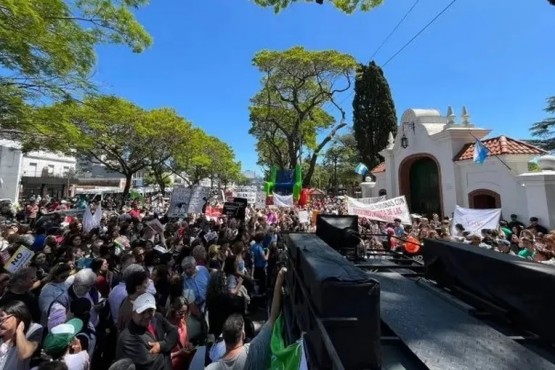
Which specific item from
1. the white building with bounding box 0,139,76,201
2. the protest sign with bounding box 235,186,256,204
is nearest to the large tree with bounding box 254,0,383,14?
the protest sign with bounding box 235,186,256,204

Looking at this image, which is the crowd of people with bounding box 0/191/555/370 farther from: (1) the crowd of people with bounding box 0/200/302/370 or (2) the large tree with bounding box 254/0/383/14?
(2) the large tree with bounding box 254/0/383/14

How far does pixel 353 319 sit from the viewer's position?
1.82 m

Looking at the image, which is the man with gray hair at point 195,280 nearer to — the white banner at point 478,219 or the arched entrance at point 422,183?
the white banner at point 478,219

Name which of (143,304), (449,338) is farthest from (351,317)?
(143,304)

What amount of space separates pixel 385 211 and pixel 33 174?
43635mm

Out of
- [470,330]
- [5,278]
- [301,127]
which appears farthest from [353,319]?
[301,127]

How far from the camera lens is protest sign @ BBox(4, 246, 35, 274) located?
4777 mm

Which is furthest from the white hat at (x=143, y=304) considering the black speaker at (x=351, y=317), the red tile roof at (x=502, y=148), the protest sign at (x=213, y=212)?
the red tile roof at (x=502, y=148)

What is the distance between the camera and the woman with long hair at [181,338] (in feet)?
11.3

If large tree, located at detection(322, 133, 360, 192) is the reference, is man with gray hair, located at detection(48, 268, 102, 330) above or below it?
below

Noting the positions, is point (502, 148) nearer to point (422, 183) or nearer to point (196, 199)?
point (422, 183)

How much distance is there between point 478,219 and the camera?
9.07 meters

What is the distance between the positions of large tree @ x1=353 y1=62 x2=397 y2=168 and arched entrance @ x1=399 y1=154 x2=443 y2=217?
13.2m

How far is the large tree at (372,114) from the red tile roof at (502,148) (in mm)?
16887
